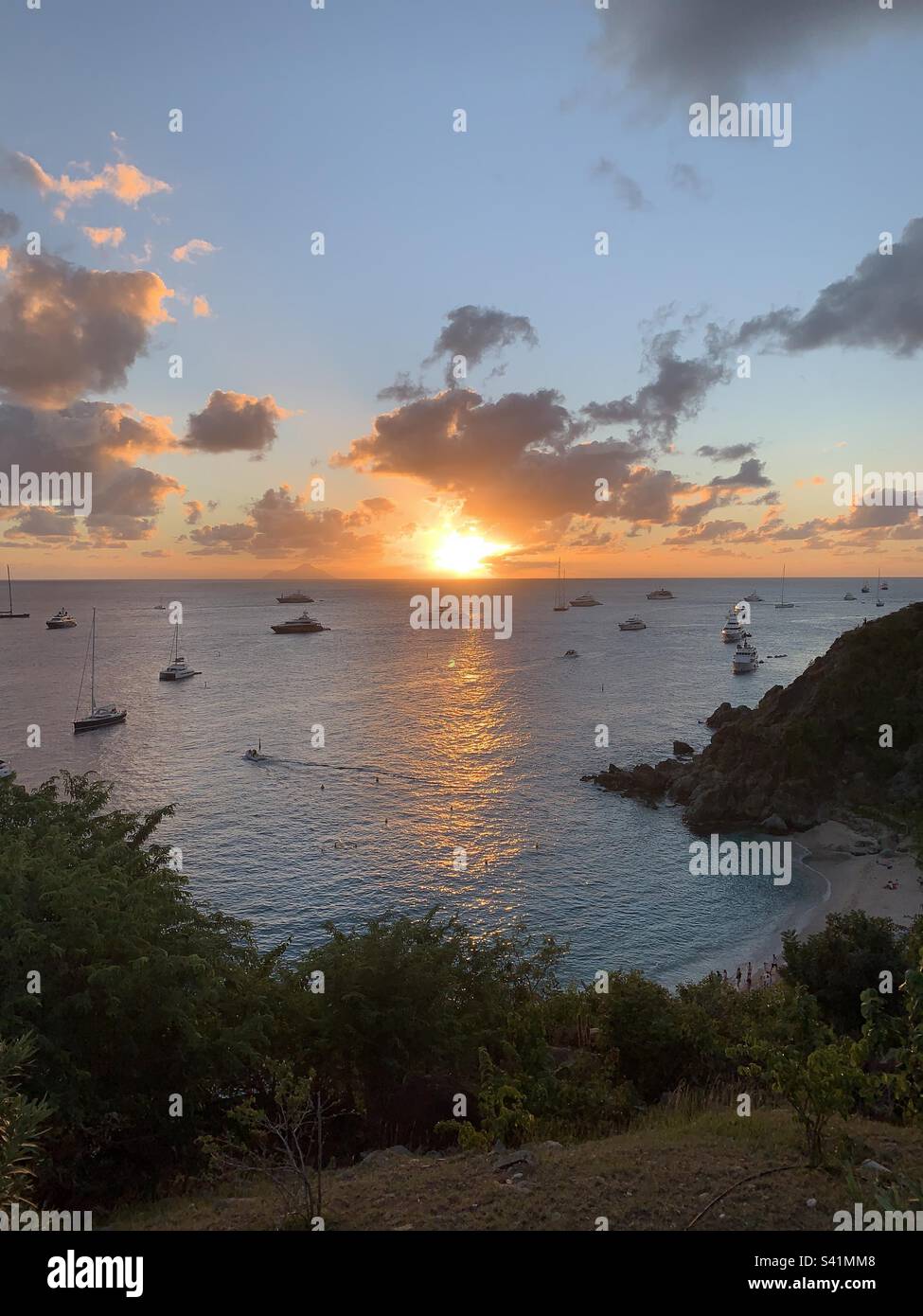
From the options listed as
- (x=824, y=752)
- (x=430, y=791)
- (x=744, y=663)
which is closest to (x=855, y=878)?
(x=824, y=752)

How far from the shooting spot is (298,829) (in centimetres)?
5528

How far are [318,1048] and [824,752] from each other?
175 ft

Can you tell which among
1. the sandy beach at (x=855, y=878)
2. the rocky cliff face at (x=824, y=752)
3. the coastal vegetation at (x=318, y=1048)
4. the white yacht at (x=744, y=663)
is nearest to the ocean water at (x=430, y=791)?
the sandy beach at (x=855, y=878)

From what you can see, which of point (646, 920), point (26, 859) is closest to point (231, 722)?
point (646, 920)

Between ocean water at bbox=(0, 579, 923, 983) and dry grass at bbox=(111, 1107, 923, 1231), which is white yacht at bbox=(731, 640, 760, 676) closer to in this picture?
ocean water at bbox=(0, 579, 923, 983)

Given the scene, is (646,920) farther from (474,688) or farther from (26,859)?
(474,688)

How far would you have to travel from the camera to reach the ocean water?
42625 mm

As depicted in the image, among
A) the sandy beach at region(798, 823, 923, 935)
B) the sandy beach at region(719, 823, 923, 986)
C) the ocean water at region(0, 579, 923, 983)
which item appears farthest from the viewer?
the ocean water at region(0, 579, 923, 983)

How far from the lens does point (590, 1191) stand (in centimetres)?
1098

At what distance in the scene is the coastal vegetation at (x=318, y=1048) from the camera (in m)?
13.2

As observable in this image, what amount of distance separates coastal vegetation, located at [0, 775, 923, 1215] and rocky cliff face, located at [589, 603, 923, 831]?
37.0 m

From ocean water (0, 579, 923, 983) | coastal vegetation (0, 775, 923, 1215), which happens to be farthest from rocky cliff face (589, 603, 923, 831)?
coastal vegetation (0, 775, 923, 1215)

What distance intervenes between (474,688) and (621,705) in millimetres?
27201

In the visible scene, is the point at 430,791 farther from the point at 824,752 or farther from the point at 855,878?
the point at 855,878
